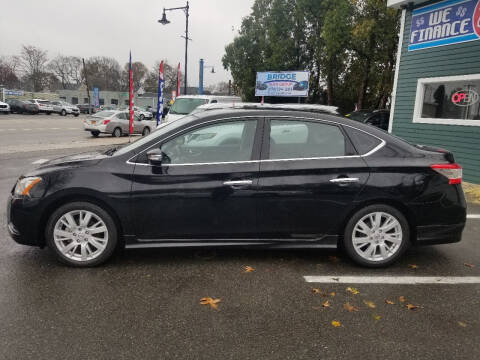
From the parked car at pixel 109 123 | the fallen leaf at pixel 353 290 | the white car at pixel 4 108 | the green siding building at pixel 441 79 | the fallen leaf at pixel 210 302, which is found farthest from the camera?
the white car at pixel 4 108

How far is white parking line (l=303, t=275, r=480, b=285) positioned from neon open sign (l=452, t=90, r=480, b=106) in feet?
22.1

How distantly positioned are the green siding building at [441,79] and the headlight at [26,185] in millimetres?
9090

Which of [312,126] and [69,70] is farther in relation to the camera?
[69,70]

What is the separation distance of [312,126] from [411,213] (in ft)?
4.43

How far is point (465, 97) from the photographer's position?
31.5 ft

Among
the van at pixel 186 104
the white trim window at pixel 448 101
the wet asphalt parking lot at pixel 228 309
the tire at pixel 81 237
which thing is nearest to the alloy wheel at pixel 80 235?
the tire at pixel 81 237

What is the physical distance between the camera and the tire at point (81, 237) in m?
3.92

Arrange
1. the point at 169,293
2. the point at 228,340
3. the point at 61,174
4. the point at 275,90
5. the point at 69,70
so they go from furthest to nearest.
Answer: the point at 69,70 < the point at 275,90 < the point at 61,174 < the point at 169,293 < the point at 228,340

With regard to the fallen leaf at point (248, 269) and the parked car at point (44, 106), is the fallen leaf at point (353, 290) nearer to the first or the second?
the fallen leaf at point (248, 269)

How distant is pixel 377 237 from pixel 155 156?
2.38m

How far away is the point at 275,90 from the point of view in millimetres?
28094

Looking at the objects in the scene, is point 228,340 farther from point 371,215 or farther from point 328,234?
point 371,215

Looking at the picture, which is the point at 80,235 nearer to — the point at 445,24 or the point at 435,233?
the point at 435,233

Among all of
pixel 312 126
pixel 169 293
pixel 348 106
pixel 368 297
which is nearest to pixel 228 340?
pixel 169 293
